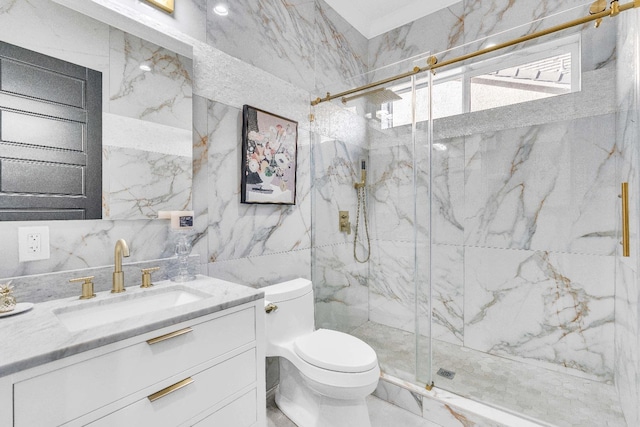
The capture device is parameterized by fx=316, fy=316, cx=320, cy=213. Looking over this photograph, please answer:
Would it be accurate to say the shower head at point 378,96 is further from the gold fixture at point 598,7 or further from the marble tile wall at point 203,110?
the gold fixture at point 598,7

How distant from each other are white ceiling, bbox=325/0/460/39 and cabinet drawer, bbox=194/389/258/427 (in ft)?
9.10

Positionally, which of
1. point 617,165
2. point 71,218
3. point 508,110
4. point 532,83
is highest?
point 532,83

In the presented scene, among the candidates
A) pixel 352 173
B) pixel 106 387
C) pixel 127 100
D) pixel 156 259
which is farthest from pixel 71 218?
pixel 352 173

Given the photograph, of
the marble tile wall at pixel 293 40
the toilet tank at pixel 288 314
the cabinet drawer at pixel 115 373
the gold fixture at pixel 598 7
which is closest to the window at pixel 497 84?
the gold fixture at pixel 598 7

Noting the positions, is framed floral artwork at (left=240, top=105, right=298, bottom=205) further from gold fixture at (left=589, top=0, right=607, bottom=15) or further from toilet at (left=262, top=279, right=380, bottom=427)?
gold fixture at (left=589, top=0, right=607, bottom=15)

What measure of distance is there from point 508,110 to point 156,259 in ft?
7.93

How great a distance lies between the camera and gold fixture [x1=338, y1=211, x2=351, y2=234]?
8.16 feet

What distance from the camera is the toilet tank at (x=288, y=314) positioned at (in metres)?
1.72

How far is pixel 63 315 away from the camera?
1.05 metres

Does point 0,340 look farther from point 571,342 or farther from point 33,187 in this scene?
point 571,342

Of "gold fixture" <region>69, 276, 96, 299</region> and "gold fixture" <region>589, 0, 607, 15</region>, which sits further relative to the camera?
"gold fixture" <region>589, 0, 607, 15</region>

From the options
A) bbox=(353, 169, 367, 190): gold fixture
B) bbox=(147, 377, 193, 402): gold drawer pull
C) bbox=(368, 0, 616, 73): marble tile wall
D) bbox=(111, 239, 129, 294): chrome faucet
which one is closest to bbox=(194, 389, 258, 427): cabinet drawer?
bbox=(147, 377, 193, 402): gold drawer pull

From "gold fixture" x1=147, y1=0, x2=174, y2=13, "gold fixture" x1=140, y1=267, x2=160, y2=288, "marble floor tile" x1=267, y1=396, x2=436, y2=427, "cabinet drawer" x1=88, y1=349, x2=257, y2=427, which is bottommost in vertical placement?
"marble floor tile" x1=267, y1=396, x2=436, y2=427

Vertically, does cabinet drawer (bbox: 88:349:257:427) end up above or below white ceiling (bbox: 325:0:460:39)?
below
